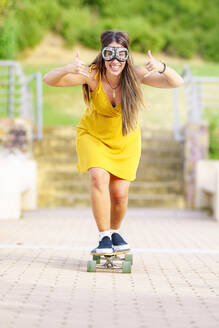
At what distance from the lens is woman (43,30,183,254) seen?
562 cm

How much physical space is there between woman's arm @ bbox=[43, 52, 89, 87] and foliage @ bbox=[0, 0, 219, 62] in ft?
86.2

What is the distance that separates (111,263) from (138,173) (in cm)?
816

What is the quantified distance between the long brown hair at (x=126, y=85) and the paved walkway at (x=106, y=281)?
4.10 ft

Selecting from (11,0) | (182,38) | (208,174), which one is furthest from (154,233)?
(182,38)

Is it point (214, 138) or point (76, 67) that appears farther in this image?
point (214, 138)

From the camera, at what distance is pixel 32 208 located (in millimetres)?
12320

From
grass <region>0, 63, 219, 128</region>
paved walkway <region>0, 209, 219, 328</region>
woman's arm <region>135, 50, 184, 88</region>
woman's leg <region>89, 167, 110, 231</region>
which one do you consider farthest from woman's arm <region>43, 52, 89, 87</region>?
grass <region>0, 63, 219, 128</region>

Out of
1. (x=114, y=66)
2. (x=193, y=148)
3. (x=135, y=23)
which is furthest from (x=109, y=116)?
(x=135, y=23)

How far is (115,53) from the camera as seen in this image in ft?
18.3

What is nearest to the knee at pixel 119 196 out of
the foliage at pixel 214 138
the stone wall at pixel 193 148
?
the stone wall at pixel 193 148

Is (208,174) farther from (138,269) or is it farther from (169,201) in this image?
(138,269)

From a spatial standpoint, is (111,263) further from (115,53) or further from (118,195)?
(115,53)

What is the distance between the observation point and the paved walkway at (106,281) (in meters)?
3.97

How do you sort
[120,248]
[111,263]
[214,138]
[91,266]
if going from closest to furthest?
[91,266] → [111,263] → [120,248] → [214,138]
